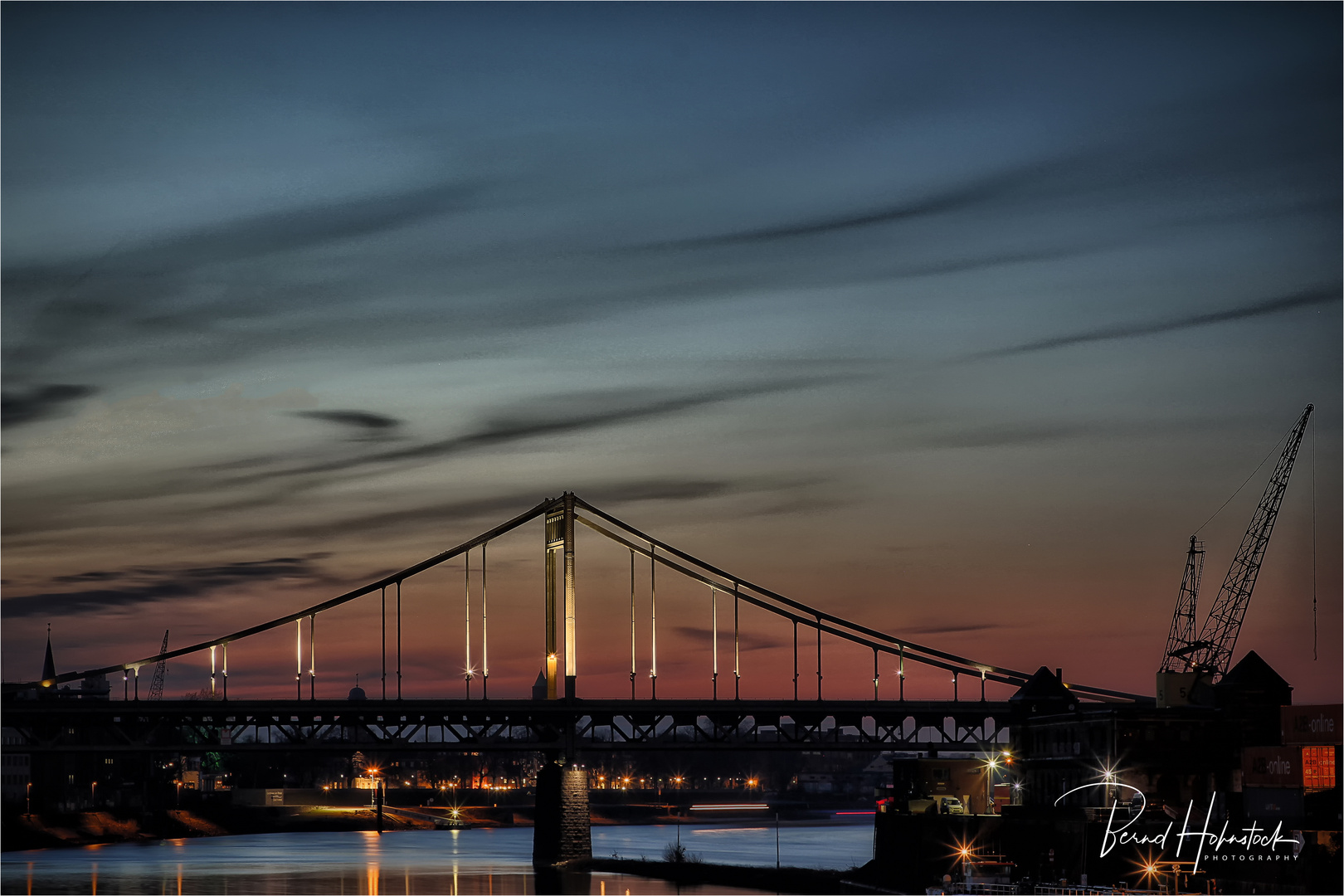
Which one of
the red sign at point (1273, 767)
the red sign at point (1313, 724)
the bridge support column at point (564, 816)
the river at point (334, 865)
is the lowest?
the river at point (334, 865)

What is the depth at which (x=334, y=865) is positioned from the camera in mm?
143875

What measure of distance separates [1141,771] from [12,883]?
247ft

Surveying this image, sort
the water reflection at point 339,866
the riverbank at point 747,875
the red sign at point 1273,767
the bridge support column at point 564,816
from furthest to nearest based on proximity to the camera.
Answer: the bridge support column at point 564,816 < the water reflection at point 339,866 < the riverbank at point 747,875 < the red sign at point 1273,767

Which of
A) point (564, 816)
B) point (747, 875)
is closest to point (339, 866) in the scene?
point (564, 816)

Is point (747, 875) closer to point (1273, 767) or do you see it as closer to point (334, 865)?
point (1273, 767)

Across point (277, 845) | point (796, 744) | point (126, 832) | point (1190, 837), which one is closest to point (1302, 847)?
point (1190, 837)

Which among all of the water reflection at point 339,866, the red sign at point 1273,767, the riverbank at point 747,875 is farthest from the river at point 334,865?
the red sign at point 1273,767

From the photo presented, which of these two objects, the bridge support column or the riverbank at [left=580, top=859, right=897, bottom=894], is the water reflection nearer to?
the riverbank at [left=580, top=859, right=897, bottom=894]

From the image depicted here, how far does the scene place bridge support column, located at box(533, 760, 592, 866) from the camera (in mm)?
125875

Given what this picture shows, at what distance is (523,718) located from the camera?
431 feet

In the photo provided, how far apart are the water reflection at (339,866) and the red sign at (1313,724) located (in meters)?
36.0

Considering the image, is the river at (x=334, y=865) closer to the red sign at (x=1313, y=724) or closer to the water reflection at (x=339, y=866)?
the water reflection at (x=339, y=866)

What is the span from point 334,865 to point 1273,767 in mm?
80898

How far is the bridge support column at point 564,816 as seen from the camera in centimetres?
12588
